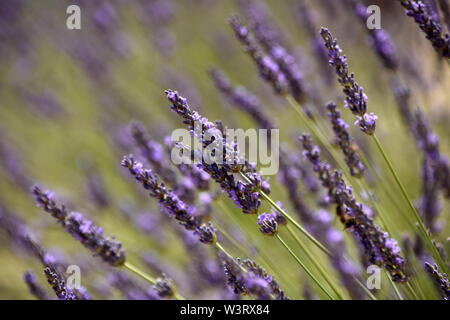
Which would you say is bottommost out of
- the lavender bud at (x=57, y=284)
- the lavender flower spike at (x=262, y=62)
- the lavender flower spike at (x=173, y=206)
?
the lavender bud at (x=57, y=284)

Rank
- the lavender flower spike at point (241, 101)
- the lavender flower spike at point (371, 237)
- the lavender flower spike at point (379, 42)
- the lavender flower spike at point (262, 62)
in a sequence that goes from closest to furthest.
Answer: the lavender flower spike at point (371, 237), the lavender flower spike at point (262, 62), the lavender flower spike at point (379, 42), the lavender flower spike at point (241, 101)

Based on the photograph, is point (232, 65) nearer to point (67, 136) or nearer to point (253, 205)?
point (67, 136)

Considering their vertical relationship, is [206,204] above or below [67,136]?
below

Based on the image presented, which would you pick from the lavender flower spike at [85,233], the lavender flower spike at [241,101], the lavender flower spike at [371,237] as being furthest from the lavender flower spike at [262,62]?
the lavender flower spike at [85,233]

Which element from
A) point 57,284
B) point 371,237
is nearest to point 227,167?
point 371,237

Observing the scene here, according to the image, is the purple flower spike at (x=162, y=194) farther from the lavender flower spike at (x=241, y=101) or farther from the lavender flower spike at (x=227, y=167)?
the lavender flower spike at (x=241, y=101)

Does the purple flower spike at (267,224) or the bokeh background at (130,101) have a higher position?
the bokeh background at (130,101)

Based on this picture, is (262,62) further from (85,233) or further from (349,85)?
(85,233)
